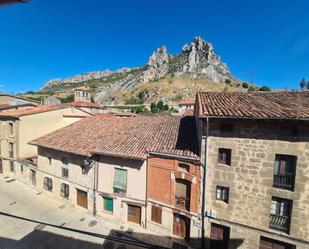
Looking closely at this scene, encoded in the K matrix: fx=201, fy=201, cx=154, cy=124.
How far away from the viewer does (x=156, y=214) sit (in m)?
16.1

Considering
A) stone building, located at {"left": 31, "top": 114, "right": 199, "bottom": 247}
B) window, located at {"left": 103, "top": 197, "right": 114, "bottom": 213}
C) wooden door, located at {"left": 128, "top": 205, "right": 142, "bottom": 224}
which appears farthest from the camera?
window, located at {"left": 103, "top": 197, "right": 114, "bottom": 213}

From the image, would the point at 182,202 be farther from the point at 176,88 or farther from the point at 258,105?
the point at 176,88

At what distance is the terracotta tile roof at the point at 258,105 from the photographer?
1135 centimetres

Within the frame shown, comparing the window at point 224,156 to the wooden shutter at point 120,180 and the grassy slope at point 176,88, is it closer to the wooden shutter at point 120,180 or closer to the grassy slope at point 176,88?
the wooden shutter at point 120,180

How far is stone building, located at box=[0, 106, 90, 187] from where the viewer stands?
82.9 ft

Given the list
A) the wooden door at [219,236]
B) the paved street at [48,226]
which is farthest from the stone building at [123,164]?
the wooden door at [219,236]

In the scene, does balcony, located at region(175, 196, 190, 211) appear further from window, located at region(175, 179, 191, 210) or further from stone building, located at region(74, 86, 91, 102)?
stone building, located at region(74, 86, 91, 102)

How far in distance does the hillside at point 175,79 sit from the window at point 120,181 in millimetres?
84996

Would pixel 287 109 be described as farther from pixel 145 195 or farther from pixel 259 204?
pixel 145 195

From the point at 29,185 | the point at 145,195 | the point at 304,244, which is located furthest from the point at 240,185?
the point at 29,185

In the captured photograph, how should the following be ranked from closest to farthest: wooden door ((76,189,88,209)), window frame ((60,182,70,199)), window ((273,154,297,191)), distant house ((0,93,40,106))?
window ((273,154,297,191)), wooden door ((76,189,88,209)), window frame ((60,182,70,199)), distant house ((0,93,40,106))

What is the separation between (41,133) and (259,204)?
26476mm

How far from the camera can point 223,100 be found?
1562 cm

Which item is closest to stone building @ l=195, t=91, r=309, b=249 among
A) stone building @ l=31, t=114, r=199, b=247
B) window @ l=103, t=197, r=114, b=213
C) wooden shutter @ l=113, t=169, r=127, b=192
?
stone building @ l=31, t=114, r=199, b=247
